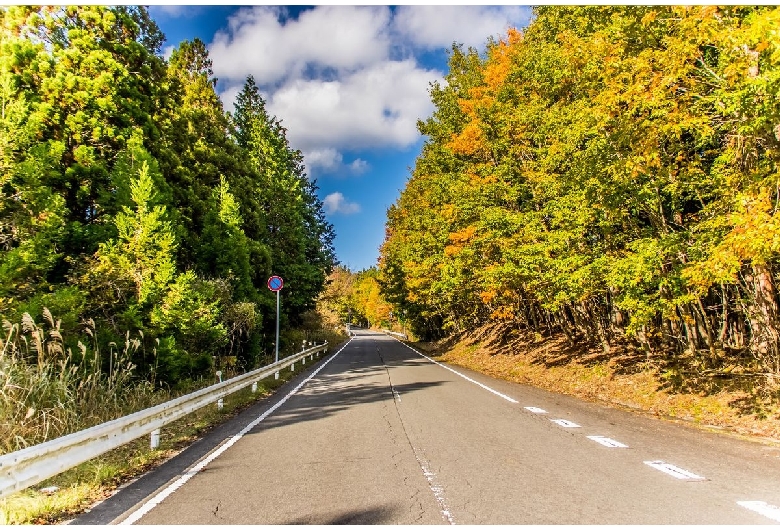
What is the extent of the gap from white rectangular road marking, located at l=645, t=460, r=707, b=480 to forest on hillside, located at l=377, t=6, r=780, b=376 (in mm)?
3128

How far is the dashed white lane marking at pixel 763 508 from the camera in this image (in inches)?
160

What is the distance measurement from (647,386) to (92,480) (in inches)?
Result: 463

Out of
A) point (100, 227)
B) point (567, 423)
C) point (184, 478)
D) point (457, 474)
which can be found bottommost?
point (567, 423)

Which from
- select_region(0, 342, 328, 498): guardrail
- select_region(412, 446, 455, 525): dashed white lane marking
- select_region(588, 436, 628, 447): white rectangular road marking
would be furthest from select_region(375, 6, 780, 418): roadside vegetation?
select_region(0, 342, 328, 498): guardrail

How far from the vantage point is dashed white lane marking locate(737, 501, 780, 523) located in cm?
406

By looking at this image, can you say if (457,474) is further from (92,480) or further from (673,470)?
(92,480)

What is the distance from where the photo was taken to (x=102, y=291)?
40.7 feet

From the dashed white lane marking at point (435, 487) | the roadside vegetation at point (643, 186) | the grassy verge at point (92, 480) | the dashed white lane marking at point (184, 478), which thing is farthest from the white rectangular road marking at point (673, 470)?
the grassy verge at point (92, 480)

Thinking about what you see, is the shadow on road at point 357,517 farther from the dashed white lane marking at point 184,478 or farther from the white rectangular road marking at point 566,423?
the white rectangular road marking at point 566,423

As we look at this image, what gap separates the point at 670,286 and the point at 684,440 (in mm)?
3102

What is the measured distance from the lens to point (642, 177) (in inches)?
397

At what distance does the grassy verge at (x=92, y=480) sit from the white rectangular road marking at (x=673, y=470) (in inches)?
242

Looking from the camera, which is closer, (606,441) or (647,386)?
(606,441)

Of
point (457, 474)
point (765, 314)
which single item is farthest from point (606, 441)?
point (765, 314)
